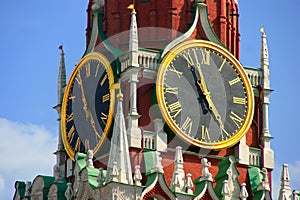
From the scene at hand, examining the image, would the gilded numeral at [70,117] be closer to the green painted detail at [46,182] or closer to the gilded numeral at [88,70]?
the gilded numeral at [88,70]

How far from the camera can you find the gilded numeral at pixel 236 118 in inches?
1658

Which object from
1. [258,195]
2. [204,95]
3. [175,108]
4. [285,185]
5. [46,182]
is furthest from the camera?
[46,182]

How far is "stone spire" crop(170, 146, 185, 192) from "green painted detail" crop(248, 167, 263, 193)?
2.28 metres

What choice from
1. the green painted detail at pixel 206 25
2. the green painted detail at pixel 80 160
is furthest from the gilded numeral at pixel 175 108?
the green painted detail at pixel 80 160

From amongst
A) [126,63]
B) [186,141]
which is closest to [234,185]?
[186,141]

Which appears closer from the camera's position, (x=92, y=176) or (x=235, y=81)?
(x=92, y=176)

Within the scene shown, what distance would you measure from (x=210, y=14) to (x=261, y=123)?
3408 mm

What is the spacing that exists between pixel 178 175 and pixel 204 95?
2791 mm

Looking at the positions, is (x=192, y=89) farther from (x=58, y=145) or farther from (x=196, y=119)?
(x=58, y=145)

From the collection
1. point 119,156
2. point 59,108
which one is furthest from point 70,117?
point 119,156

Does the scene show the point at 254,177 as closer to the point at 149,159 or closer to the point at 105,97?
the point at 149,159

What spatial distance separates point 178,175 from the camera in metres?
40.2

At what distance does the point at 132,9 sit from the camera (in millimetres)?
42656

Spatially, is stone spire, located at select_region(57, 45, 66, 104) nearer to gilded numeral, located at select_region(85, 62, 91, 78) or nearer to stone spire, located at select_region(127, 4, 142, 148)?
gilded numeral, located at select_region(85, 62, 91, 78)
